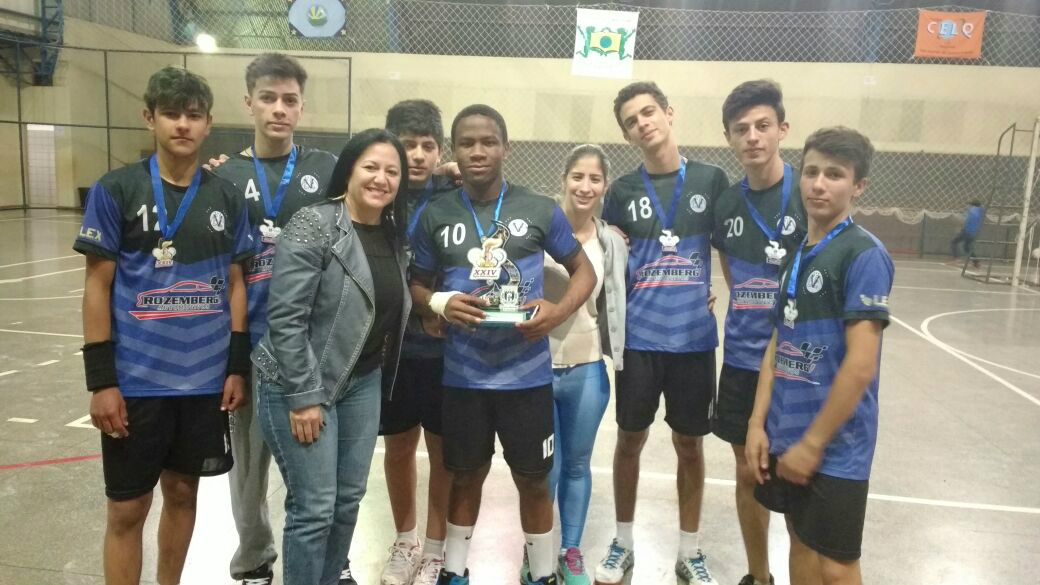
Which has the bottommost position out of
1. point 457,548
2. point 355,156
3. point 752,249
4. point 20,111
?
point 457,548

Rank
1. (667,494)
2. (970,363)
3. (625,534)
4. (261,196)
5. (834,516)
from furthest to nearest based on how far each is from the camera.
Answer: (970,363)
(667,494)
(625,534)
(261,196)
(834,516)

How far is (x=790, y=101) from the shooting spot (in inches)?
564

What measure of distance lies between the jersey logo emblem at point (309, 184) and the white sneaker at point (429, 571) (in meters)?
1.63

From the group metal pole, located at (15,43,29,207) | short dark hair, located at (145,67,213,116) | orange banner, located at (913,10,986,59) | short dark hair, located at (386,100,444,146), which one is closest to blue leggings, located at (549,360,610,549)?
short dark hair, located at (386,100,444,146)

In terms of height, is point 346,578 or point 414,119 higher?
point 414,119

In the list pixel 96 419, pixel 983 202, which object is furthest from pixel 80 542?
pixel 983 202

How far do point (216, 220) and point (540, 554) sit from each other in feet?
5.77

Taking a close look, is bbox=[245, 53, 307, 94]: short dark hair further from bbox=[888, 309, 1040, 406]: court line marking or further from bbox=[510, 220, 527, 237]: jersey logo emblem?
bbox=[888, 309, 1040, 406]: court line marking

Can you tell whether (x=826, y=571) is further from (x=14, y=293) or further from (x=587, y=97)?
(x=587, y=97)

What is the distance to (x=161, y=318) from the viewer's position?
2268 mm

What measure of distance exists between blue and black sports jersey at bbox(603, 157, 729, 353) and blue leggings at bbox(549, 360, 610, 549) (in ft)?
0.83

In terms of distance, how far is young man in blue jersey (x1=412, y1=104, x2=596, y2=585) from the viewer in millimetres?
2482

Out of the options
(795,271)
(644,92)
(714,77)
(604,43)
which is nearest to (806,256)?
(795,271)

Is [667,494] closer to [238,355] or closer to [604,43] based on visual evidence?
[238,355]
